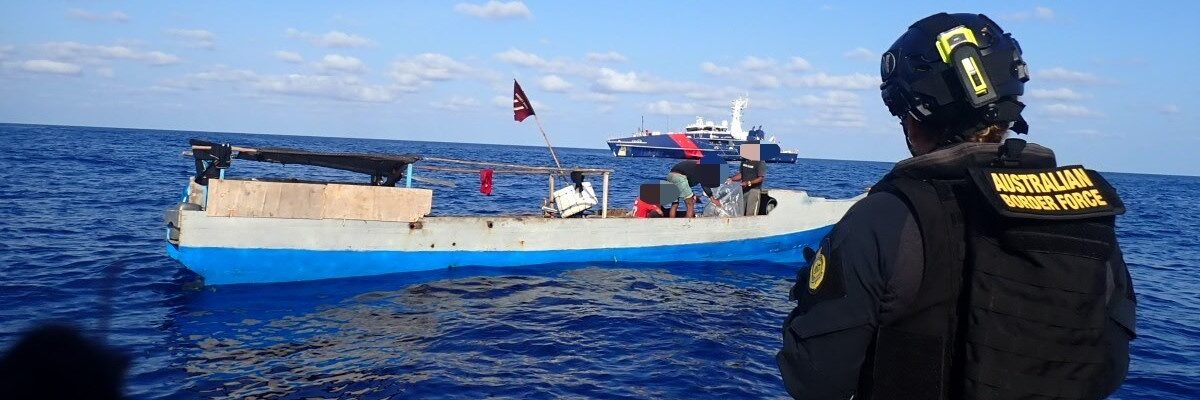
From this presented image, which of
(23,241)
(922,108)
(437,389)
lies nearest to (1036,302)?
(922,108)

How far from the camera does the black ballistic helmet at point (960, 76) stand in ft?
8.31

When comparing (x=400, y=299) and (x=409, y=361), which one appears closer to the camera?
(x=409, y=361)

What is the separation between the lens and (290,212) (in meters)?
12.6

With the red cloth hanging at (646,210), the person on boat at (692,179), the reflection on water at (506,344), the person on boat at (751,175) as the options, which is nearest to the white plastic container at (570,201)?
the red cloth hanging at (646,210)

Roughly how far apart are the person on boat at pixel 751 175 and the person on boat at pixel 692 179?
1.70 ft

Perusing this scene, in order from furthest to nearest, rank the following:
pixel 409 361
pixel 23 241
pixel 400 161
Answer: pixel 23 241, pixel 400 161, pixel 409 361

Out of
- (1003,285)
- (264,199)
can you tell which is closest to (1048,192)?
(1003,285)

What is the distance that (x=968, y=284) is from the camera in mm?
2279

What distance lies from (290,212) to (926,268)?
38.9 ft

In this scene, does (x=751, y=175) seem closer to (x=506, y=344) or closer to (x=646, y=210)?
(x=646, y=210)

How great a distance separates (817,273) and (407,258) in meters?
11.7

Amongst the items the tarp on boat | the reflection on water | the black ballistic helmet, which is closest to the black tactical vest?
the black ballistic helmet

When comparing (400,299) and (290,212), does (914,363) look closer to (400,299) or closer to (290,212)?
(400,299)

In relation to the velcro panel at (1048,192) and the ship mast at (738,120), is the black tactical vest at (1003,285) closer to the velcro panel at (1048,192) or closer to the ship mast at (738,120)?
the velcro panel at (1048,192)
